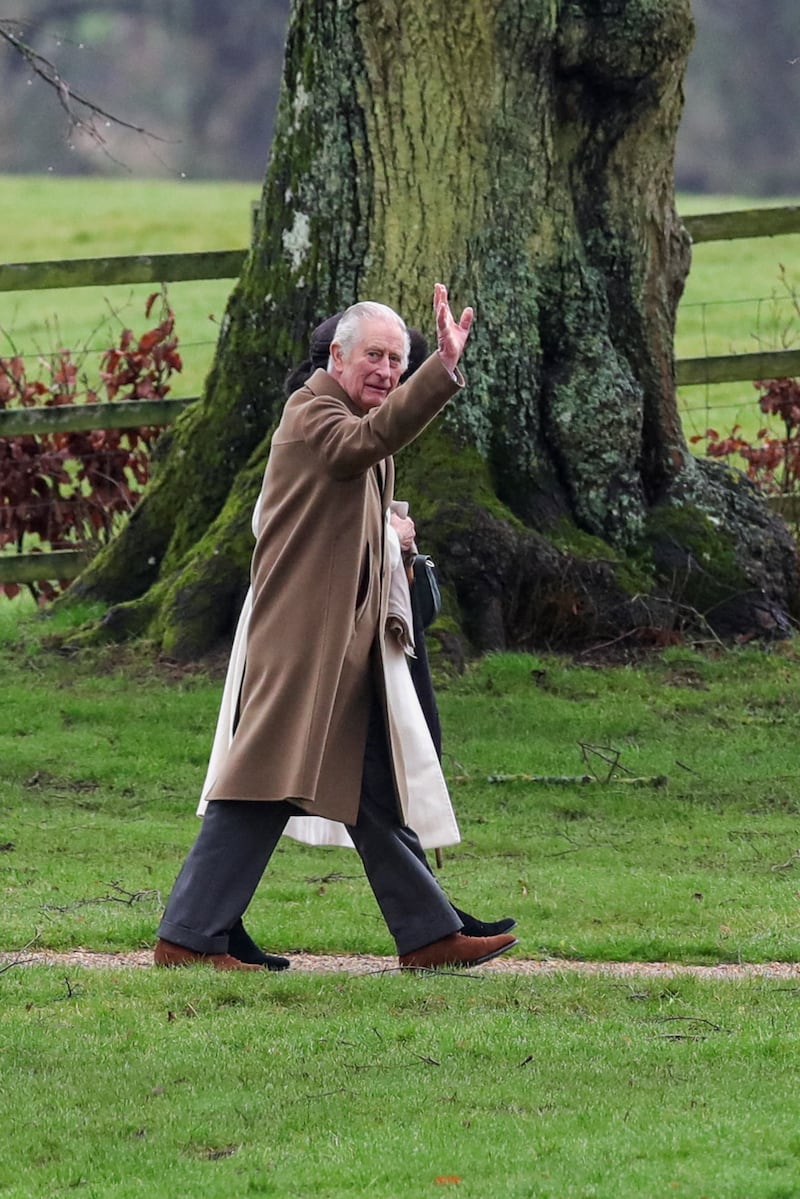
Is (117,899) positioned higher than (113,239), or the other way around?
(113,239)

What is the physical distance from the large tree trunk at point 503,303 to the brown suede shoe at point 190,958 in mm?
4386

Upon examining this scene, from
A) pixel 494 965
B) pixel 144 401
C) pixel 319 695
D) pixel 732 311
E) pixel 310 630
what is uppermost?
pixel 732 311

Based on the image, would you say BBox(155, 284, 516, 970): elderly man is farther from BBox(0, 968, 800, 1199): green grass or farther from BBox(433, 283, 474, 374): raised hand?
BBox(433, 283, 474, 374): raised hand

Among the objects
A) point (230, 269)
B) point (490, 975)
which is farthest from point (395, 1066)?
point (230, 269)

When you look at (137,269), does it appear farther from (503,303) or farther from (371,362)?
(371,362)

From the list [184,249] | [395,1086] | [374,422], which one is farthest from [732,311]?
[395,1086]

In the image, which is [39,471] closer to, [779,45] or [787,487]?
[787,487]

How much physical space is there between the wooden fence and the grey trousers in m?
6.43

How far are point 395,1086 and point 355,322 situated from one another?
2317 millimetres

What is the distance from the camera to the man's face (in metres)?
6.09

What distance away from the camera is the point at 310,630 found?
615 cm

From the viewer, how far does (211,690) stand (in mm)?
10367

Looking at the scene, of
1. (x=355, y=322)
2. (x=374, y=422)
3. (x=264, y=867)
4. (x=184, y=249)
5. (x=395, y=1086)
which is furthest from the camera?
(x=184, y=249)

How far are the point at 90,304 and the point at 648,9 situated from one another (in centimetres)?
2732
